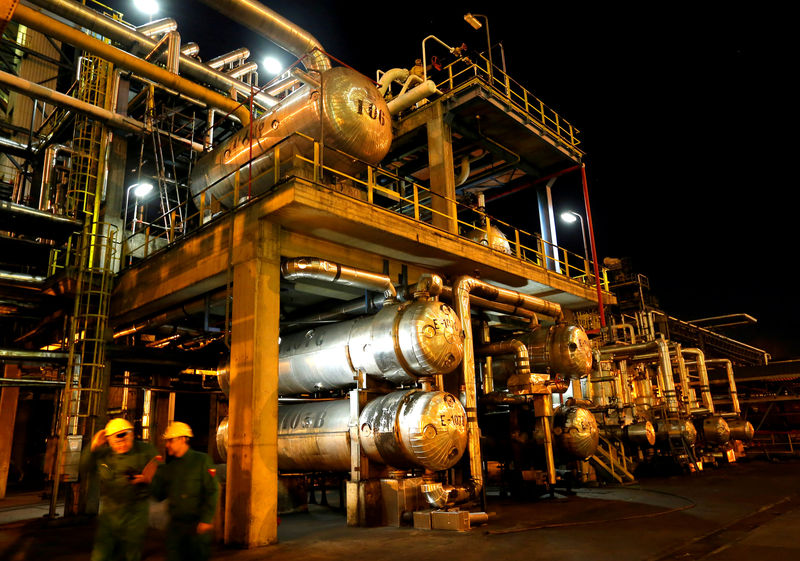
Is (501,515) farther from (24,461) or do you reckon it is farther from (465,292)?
(24,461)

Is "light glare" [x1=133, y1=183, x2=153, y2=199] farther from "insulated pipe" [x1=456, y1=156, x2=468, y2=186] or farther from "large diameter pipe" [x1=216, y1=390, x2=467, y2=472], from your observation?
"large diameter pipe" [x1=216, y1=390, x2=467, y2=472]

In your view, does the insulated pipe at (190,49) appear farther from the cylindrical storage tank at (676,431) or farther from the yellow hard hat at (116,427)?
the cylindrical storage tank at (676,431)

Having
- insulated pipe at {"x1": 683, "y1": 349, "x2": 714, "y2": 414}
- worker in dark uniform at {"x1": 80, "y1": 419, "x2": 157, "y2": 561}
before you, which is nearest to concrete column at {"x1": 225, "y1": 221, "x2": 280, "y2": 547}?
worker in dark uniform at {"x1": 80, "y1": 419, "x2": 157, "y2": 561}

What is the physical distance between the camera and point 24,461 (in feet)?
66.5

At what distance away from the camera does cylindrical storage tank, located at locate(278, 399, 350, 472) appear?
10594mm

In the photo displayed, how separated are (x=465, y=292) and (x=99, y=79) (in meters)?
11.4

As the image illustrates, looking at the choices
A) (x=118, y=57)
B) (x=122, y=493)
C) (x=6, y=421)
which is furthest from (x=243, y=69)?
(x=122, y=493)

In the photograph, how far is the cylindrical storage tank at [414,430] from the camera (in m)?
9.26

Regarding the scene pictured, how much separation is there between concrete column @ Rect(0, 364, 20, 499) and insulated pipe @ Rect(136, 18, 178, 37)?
411 inches

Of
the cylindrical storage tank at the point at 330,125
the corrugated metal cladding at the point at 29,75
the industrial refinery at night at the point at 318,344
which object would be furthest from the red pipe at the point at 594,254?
the corrugated metal cladding at the point at 29,75

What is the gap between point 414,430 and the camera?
9.21 m

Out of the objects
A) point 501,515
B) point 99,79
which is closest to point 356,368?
point 501,515

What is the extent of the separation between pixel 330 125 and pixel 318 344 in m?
4.50

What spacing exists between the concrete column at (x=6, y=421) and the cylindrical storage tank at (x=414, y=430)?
1195 centimetres
